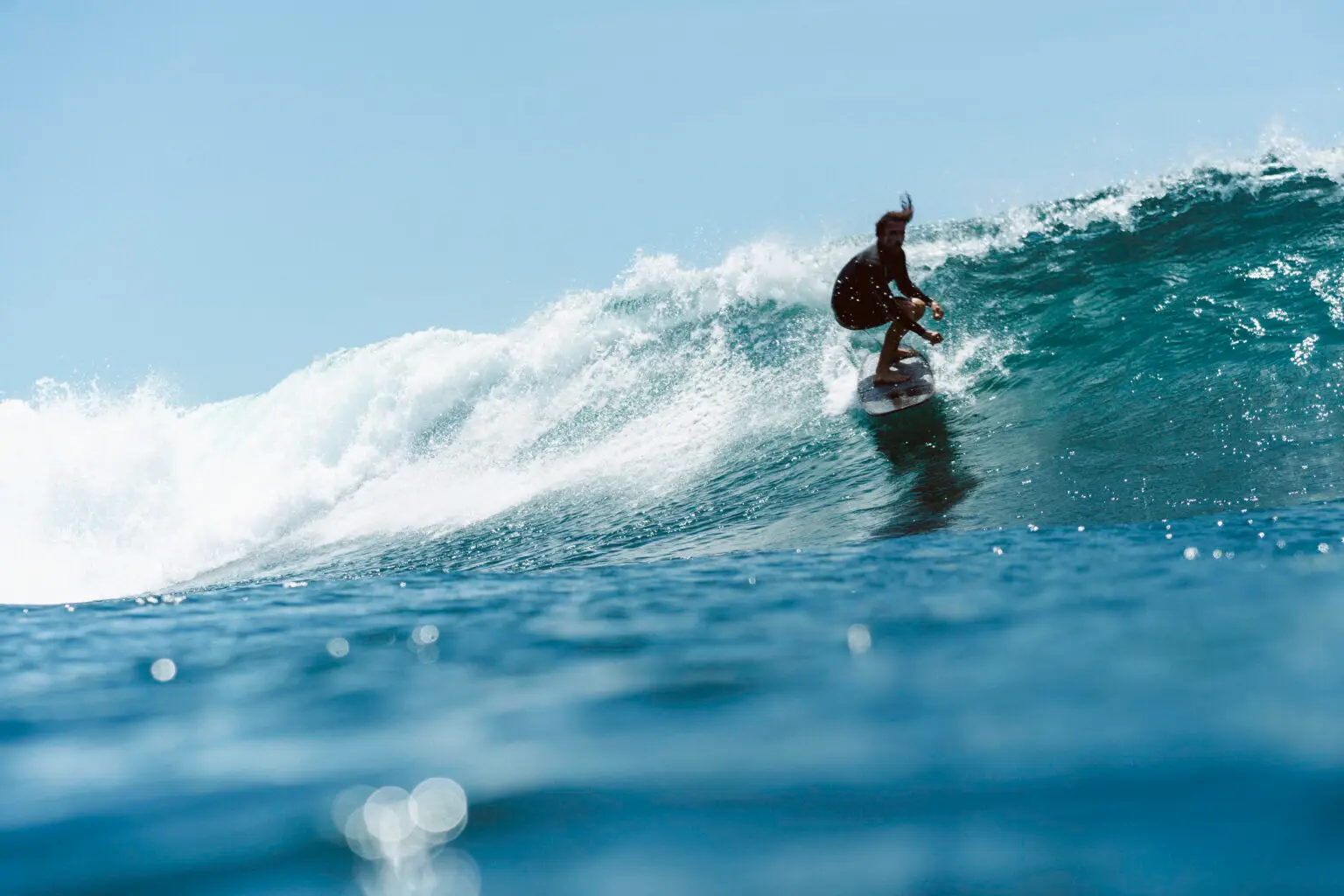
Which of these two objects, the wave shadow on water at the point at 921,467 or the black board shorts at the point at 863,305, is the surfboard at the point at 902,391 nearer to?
the wave shadow on water at the point at 921,467

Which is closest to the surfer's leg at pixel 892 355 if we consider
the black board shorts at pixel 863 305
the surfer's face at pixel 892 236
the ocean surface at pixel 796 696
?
the black board shorts at pixel 863 305

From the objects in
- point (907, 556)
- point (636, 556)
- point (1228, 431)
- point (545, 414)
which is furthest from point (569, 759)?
point (545, 414)

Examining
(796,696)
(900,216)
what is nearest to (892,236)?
(900,216)

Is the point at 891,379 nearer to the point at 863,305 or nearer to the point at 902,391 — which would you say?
the point at 902,391

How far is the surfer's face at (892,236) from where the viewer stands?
754 cm

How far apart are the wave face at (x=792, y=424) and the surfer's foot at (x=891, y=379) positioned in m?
0.39

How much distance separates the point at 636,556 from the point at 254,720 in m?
4.18

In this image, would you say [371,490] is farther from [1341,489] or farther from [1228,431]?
[1341,489]

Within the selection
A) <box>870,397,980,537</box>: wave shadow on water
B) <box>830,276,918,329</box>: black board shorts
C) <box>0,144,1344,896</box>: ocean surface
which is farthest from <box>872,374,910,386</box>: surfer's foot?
<box>0,144,1344,896</box>: ocean surface

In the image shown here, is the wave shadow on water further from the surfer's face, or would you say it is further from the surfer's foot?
the surfer's face

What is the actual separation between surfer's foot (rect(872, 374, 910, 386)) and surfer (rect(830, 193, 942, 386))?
17.6 inches

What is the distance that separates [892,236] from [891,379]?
1560mm

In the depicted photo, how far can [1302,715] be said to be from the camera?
1.38 meters

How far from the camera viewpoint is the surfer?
7582mm
